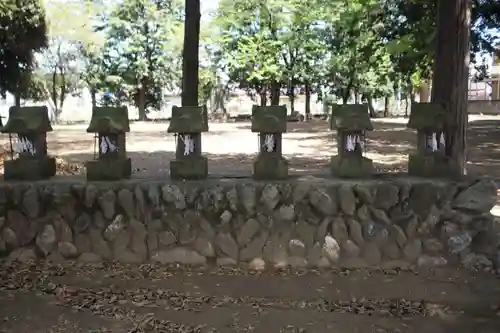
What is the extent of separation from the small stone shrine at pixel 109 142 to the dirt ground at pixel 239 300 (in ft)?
2.95

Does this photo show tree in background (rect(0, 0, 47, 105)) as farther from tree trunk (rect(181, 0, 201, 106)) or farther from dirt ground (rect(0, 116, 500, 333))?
dirt ground (rect(0, 116, 500, 333))

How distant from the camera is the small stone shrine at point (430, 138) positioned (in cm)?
508

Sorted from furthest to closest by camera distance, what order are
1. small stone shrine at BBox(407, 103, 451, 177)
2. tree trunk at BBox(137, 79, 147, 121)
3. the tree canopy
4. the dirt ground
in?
1. tree trunk at BBox(137, 79, 147, 121)
2. the tree canopy
3. small stone shrine at BBox(407, 103, 451, 177)
4. the dirt ground

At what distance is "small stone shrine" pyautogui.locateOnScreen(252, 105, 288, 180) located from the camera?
197 inches

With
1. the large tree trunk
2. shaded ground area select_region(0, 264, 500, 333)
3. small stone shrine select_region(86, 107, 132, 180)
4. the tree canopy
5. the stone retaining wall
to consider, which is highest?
the tree canopy

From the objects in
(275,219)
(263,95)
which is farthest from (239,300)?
(263,95)

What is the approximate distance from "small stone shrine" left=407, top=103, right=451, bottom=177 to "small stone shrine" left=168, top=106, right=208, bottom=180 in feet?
6.72

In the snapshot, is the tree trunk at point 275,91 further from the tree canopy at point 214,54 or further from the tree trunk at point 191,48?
the tree trunk at point 191,48

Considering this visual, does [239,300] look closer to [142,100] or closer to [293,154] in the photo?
[293,154]

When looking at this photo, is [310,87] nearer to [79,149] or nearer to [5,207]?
[79,149]

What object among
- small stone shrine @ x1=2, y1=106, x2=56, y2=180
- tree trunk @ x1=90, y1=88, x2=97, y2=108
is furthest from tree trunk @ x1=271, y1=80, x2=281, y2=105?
small stone shrine @ x1=2, y1=106, x2=56, y2=180

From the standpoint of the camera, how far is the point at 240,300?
13.8ft

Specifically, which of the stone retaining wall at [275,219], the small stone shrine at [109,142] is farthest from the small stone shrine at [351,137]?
the small stone shrine at [109,142]

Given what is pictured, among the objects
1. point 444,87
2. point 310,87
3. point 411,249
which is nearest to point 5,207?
point 411,249
